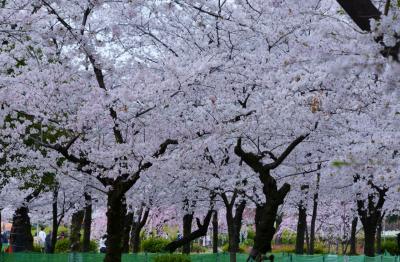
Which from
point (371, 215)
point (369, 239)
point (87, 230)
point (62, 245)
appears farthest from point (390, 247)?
point (87, 230)

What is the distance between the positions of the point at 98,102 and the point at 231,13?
4.42 m

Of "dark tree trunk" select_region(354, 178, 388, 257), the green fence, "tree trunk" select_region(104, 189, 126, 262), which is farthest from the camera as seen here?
"dark tree trunk" select_region(354, 178, 388, 257)

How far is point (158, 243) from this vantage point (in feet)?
107

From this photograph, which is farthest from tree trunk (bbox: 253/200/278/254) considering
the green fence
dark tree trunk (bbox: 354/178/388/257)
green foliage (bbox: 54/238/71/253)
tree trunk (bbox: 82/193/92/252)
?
green foliage (bbox: 54/238/71/253)

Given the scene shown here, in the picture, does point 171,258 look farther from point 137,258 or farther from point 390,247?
point 390,247

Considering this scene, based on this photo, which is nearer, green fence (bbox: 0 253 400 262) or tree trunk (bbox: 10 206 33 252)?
green fence (bbox: 0 253 400 262)

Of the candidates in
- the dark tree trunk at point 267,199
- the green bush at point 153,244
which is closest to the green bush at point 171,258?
the dark tree trunk at point 267,199

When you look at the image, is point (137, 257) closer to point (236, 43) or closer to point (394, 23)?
point (236, 43)

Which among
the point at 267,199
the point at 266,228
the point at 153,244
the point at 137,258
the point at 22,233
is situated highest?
the point at 267,199

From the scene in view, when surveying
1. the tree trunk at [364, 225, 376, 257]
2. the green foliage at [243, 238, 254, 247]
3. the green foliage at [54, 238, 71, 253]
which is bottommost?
the green foliage at [54, 238, 71, 253]

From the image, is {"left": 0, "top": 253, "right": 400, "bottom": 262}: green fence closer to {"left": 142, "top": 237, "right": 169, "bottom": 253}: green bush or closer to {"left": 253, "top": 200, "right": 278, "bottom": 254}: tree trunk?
{"left": 253, "top": 200, "right": 278, "bottom": 254}: tree trunk

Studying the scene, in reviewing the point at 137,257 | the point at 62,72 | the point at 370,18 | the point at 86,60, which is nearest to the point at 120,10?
the point at 86,60

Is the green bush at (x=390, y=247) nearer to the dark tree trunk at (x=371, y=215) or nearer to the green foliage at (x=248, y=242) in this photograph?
the dark tree trunk at (x=371, y=215)

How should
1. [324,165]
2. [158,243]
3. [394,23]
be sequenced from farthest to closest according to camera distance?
[158,243], [324,165], [394,23]
